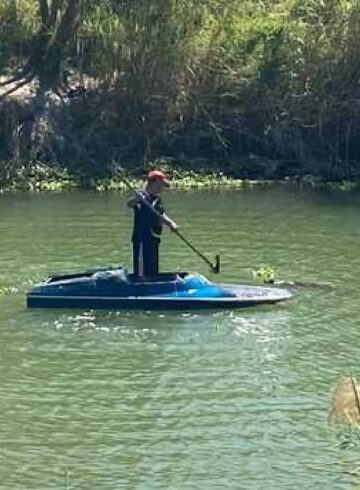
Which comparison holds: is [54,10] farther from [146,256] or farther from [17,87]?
[146,256]

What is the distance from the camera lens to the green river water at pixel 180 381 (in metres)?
12.5

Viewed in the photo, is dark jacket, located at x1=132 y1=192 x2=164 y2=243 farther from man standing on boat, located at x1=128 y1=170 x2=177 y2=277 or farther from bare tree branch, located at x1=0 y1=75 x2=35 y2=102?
bare tree branch, located at x1=0 y1=75 x2=35 y2=102

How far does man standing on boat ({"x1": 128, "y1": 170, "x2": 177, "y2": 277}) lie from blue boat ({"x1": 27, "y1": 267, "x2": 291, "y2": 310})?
0.22 metres

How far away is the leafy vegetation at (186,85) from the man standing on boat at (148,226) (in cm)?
2027

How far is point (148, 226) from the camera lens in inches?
762

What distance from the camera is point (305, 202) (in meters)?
34.5

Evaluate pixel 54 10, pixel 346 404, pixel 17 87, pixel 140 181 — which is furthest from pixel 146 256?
pixel 54 10

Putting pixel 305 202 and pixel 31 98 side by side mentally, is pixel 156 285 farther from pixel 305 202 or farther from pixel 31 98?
pixel 31 98

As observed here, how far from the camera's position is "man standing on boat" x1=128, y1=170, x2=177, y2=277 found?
62.4 feet

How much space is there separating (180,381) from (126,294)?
384 cm

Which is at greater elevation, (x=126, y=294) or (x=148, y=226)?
(x=148, y=226)

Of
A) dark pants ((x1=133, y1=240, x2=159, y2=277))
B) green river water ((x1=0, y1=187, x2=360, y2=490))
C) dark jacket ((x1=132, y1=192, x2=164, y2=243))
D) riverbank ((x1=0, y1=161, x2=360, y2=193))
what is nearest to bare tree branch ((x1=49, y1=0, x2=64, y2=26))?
riverbank ((x1=0, y1=161, x2=360, y2=193))

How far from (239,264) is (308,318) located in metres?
4.84

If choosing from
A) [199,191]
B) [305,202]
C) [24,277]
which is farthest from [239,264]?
[199,191]
